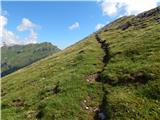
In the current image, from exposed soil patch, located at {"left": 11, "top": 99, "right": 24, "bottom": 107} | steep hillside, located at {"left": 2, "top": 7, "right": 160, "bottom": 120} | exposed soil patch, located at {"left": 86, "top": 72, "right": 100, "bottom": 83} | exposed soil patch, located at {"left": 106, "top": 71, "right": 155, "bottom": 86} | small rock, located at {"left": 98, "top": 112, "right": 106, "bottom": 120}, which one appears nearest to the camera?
small rock, located at {"left": 98, "top": 112, "right": 106, "bottom": 120}

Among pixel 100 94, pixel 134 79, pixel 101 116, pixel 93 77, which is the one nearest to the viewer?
pixel 101 116

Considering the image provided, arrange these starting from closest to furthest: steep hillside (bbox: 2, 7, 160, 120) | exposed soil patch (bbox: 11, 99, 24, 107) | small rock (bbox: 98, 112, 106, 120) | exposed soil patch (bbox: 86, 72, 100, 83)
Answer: small rock (bbox: 98, 112, 106, 120)
steep hillside (bbox: 2, 7, 160, 120)
exposed soil patch (bbox: 11, 99, 24, 107)
exposed soil patch (bbox: 86, 72, 100, 83)

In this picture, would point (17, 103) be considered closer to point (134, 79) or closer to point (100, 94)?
point (100, 94)

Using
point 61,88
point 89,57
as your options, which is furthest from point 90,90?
point 89,57

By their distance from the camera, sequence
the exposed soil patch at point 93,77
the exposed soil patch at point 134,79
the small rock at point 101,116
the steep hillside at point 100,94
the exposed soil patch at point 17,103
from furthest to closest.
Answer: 1. the exposed soil patch at point 93,77
2. the exposed soil patch at point 17,103
3. the exposed soil patch at point 134,79
4. the steep hillside at point 100,94
5. the small rock at point 101,116

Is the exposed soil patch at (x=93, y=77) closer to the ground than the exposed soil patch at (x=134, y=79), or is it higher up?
higher up

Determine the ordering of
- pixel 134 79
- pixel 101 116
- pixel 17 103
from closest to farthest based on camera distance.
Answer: pixel 101 116 → pixel 134 79 → pixel 17 103

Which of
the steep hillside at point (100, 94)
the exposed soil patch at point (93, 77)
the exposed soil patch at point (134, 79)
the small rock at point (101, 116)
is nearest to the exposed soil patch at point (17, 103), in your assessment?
the steep hillside at point (100, 94)

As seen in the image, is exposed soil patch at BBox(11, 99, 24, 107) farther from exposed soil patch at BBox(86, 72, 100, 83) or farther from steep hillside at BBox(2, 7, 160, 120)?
exposed soil patch at BBox(86, 72, 100, 83)

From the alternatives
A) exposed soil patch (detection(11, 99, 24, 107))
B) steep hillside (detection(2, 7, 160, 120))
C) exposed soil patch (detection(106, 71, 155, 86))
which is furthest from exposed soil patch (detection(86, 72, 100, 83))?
exposed soil patch (detection(11, 99, 24, 107))

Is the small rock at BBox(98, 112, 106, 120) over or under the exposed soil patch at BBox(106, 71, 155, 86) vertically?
under

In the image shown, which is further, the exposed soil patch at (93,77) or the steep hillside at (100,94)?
the exposed soil patch at (93,77)

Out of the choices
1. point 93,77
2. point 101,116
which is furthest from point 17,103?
point 101,116

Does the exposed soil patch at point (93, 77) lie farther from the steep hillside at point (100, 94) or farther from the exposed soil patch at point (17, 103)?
the exposed soil patch at point (17, 103)
